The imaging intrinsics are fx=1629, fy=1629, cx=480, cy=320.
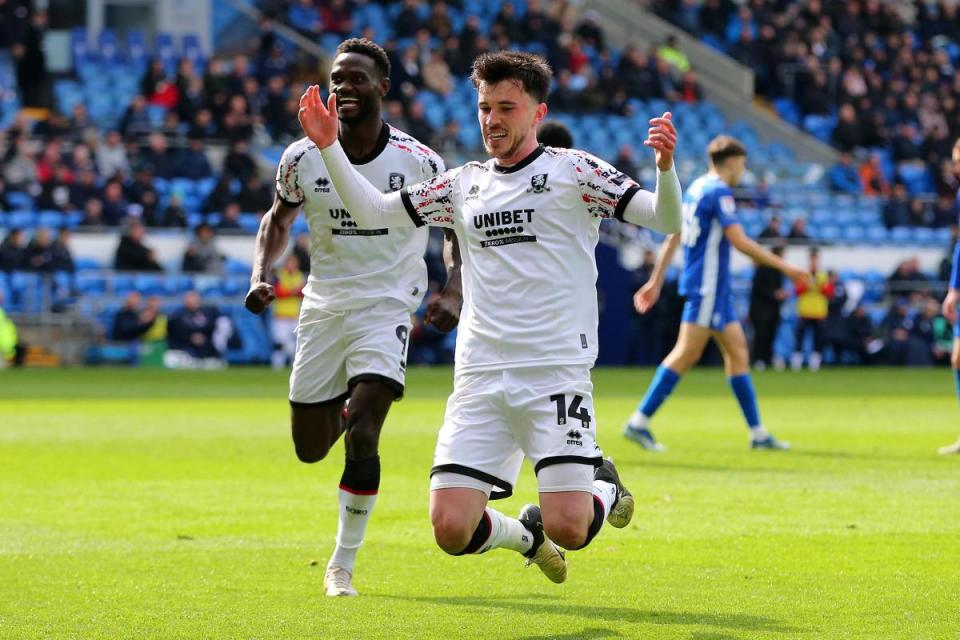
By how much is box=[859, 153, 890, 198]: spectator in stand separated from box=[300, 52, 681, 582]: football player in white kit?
29244mm

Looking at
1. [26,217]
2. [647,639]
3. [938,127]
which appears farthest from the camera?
[938,127]

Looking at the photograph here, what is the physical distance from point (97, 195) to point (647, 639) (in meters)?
22.4

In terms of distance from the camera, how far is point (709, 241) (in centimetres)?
1286

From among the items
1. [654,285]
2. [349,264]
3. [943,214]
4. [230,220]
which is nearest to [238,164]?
[230,220]

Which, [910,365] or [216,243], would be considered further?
[910,365]

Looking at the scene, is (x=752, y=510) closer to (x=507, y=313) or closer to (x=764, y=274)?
(x=507, y=313)

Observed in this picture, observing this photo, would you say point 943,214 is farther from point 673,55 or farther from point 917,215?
point 673,55

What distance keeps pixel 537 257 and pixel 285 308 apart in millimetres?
20129

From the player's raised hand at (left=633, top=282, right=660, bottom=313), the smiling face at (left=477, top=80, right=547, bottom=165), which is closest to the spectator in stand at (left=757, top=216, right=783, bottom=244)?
the player's raised hand at (left=633, top=282, right=660, bottom=313)

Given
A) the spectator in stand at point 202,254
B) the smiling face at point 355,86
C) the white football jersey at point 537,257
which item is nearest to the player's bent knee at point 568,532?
the white football jersey at point 537,257

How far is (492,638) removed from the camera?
589cm

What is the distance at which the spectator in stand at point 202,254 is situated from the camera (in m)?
26.4

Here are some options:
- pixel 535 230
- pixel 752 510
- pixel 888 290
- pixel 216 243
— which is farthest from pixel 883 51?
pixel 535 230

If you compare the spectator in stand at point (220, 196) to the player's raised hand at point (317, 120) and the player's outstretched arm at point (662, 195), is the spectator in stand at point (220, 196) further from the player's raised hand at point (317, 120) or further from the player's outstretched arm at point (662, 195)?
the player's outstretched arm at point (662, 195)
